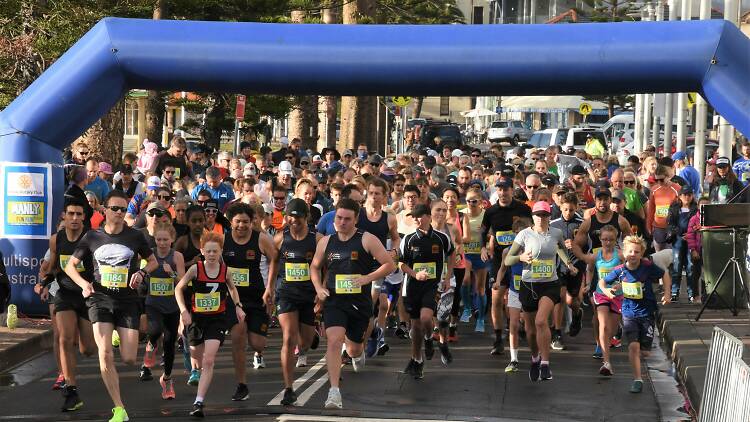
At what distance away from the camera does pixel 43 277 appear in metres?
10.9

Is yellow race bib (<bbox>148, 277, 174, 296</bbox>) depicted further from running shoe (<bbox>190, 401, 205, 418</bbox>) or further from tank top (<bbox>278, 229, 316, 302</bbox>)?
running shoe (<bbox>190, 401, 205, 418</bbox>)

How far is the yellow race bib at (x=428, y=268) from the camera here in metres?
12.5

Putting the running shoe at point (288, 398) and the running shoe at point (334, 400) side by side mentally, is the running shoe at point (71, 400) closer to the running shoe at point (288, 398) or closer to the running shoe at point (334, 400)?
the running shoe at point (288, 398)

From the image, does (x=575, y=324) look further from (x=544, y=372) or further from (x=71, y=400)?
(x=71, y=400)

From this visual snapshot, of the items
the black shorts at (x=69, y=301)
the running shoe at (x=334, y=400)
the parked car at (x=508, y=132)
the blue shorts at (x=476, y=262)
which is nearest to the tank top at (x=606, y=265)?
the blue shorts at (x=476, y=262)

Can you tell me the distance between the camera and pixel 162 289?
11.6 m

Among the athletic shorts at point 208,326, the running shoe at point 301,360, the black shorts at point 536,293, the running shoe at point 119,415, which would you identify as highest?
the black shorts at point 536,293

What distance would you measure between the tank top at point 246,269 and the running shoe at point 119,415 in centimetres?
165

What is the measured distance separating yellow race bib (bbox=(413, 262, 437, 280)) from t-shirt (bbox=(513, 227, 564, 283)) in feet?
2.66

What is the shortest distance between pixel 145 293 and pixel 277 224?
374 centimetres

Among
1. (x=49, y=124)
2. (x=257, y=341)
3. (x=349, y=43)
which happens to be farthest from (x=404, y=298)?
(x=49, y=124)

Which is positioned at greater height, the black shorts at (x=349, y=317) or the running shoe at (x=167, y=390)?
the black shorts at (x=349, y=317)

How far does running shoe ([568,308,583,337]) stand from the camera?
15031 millimetres

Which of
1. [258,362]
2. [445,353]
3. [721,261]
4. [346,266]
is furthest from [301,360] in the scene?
[721,261]
